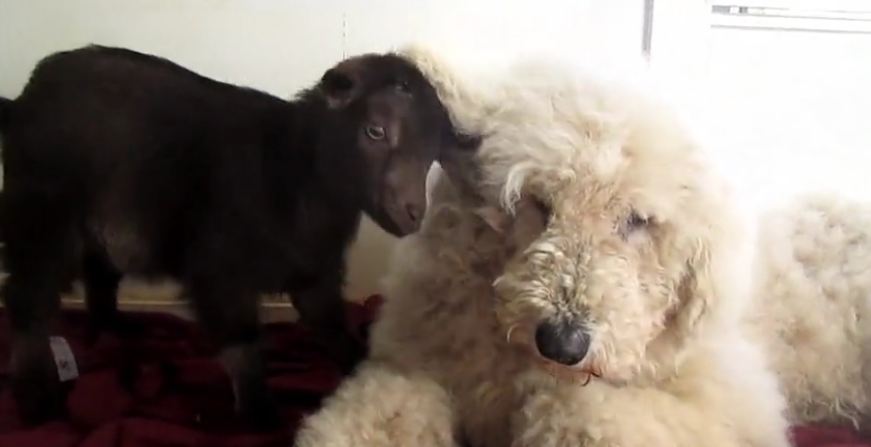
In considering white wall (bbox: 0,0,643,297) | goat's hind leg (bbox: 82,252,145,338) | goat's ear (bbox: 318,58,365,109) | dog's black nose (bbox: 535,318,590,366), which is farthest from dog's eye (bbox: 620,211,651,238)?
goat's hind leg (bbox: 82,252,145,338)

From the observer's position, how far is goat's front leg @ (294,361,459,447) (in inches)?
42.9

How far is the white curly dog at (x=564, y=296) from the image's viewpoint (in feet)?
3.34

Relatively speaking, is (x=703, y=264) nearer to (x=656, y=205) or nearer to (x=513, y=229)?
(x=656, y=205)

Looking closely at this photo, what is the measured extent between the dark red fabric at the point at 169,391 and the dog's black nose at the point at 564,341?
442 mm

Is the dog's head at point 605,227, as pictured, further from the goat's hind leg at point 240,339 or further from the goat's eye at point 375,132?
the goat's hind leg at point 240,339

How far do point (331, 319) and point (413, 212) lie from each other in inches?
10.5

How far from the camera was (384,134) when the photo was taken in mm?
1265

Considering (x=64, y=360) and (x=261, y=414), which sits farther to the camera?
(x=64, y=360)

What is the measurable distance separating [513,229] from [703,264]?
0.69 ft

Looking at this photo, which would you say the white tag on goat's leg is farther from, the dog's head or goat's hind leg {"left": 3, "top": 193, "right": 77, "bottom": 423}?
the dog's head

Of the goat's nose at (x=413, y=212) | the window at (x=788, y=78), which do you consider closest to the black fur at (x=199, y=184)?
the goat's nose at (x=413, y=212)

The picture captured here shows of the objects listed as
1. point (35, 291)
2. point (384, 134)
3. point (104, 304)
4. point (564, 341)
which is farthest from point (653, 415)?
point (104, 304)

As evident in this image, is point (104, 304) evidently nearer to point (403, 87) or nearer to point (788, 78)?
point (403, 87)

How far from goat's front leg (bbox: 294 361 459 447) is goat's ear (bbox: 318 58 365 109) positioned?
14.3 inches
